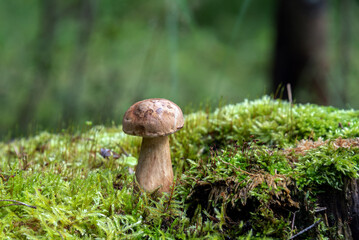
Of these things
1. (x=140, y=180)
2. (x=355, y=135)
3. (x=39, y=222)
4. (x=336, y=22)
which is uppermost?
(x=336, y=22)

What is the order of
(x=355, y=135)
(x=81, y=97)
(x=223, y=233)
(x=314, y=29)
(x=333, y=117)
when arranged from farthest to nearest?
(x=81, y=97)
(x=314, y=29)
(x=333, y=117)
(x=355, y=135)
(x=223, y=233)

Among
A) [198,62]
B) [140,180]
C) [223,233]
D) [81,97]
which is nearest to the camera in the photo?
[223,233]

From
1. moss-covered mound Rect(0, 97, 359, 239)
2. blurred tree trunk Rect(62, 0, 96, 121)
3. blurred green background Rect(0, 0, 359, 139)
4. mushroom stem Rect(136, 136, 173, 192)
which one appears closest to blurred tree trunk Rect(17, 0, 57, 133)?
blurred green background Rect(0, 0, 359, 139)

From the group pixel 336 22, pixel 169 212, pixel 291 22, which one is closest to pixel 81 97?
pixel 291 22

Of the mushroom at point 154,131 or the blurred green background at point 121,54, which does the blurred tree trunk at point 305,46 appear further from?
the mushroom at point 154,131

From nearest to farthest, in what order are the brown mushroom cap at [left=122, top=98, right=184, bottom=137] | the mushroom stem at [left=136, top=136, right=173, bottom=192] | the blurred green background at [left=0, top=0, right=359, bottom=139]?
the brown mushroom cap at [left=122, top=98, right=184, bottom=137], the mushroom stem at [left=136, top=136, right=173, bottom=192], the blurred green background at [left=0, top=0, right=359, bottom=139]

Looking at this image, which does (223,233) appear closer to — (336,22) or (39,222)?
(39,222)

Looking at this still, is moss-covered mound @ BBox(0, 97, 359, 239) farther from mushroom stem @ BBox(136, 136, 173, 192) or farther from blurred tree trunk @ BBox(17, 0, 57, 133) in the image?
blurred tree trunk @ BBox(17, 0, 57, 133)

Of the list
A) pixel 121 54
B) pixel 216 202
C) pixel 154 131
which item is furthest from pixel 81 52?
pixel 216 202
